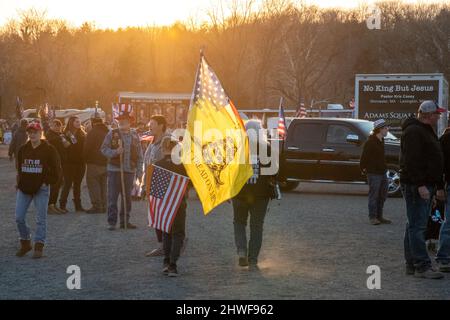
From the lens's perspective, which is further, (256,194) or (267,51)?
(267,51)

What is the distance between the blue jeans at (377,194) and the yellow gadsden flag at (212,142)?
631cm

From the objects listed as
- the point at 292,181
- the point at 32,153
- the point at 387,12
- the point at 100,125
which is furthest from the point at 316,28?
the point at 32,153

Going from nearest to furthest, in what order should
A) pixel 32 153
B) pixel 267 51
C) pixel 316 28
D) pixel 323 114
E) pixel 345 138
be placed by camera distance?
pixel 32 153 < pixel 345 138 < pixel 323 114 < pixel 267 51 < pixel 316 28

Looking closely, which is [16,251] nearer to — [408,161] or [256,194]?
[256,194]

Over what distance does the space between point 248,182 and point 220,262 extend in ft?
3.40

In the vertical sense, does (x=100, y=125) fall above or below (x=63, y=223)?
above

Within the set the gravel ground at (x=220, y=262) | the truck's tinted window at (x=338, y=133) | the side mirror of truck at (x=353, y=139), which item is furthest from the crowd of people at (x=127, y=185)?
the truck's tinted window at (x=338, y=133)

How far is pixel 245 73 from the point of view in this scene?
68.1m

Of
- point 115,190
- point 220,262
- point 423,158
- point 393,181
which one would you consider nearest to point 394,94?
point 393,181

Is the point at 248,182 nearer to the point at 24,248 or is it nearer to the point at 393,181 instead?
the point at 24,248

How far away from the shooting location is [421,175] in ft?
30.4

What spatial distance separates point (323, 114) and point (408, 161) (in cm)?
4541

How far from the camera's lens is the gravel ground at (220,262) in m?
8.39

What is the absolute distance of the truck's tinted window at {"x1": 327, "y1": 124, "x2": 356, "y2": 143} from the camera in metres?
20.5
